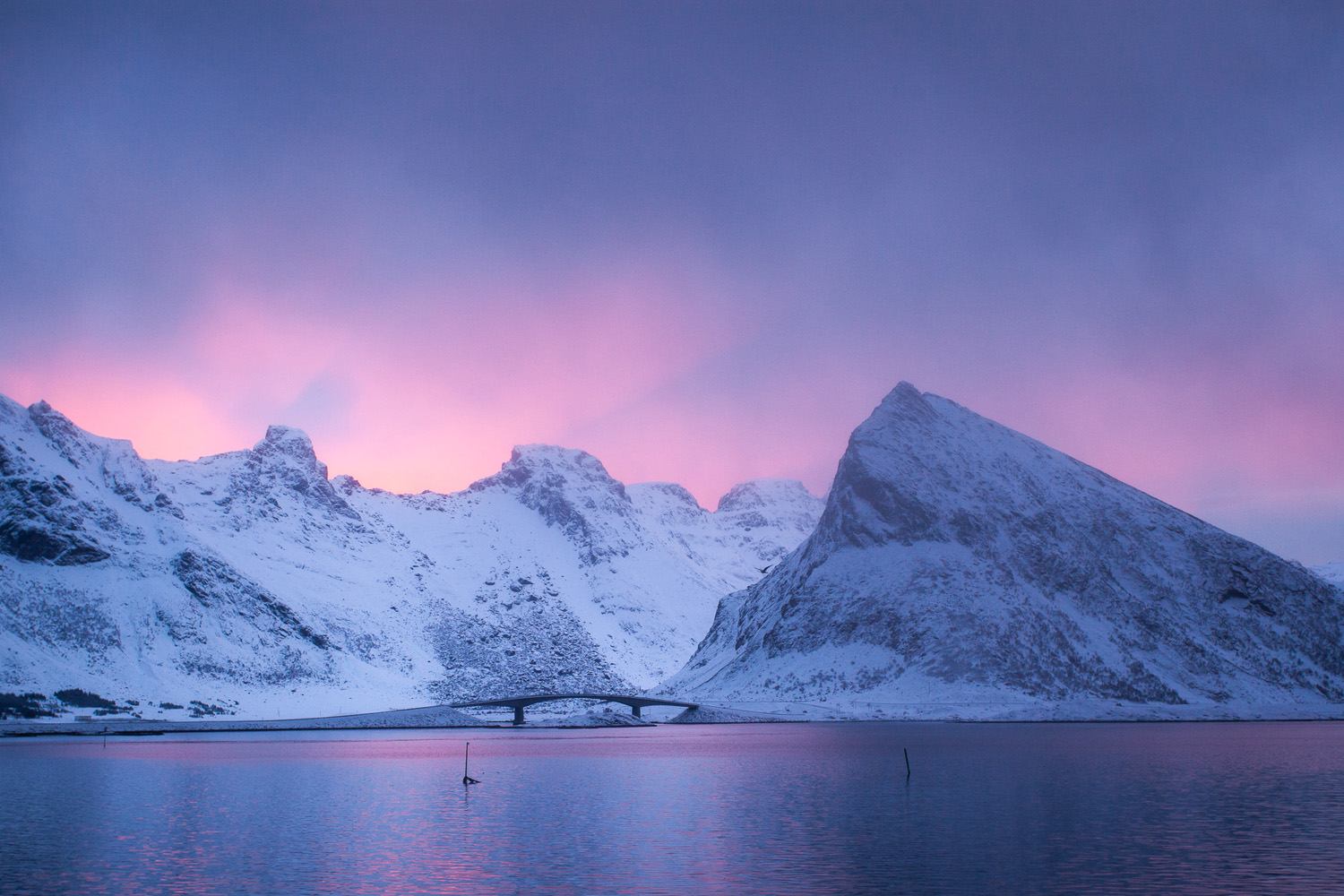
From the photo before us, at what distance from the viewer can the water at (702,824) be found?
114 feet

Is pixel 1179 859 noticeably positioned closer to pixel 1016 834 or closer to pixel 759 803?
pixel 1016 834

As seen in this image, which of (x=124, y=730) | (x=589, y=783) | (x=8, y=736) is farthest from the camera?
(x=124, y=730)

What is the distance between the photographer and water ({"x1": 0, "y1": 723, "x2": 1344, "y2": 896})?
114ft

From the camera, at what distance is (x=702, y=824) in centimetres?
4938

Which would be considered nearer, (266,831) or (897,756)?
(266,831)

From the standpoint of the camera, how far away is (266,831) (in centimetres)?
4869

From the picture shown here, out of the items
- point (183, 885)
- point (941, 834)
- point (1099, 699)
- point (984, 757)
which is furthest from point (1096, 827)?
point (1099, 699)

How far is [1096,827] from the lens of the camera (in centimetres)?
4534

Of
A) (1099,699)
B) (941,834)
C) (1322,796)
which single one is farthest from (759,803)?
(1099,699)

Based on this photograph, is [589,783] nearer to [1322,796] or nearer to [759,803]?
[759,803]

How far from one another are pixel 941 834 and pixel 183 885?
29.6 m

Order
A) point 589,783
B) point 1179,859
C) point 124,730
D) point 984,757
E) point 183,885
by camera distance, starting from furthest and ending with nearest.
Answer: point 124,730 → point 984,757 → point 589,783 → point 1179,859 → point 183,885

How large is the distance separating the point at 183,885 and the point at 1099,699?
175 metres

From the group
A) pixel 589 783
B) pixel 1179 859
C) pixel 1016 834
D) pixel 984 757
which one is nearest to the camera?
pixel 1179 859
